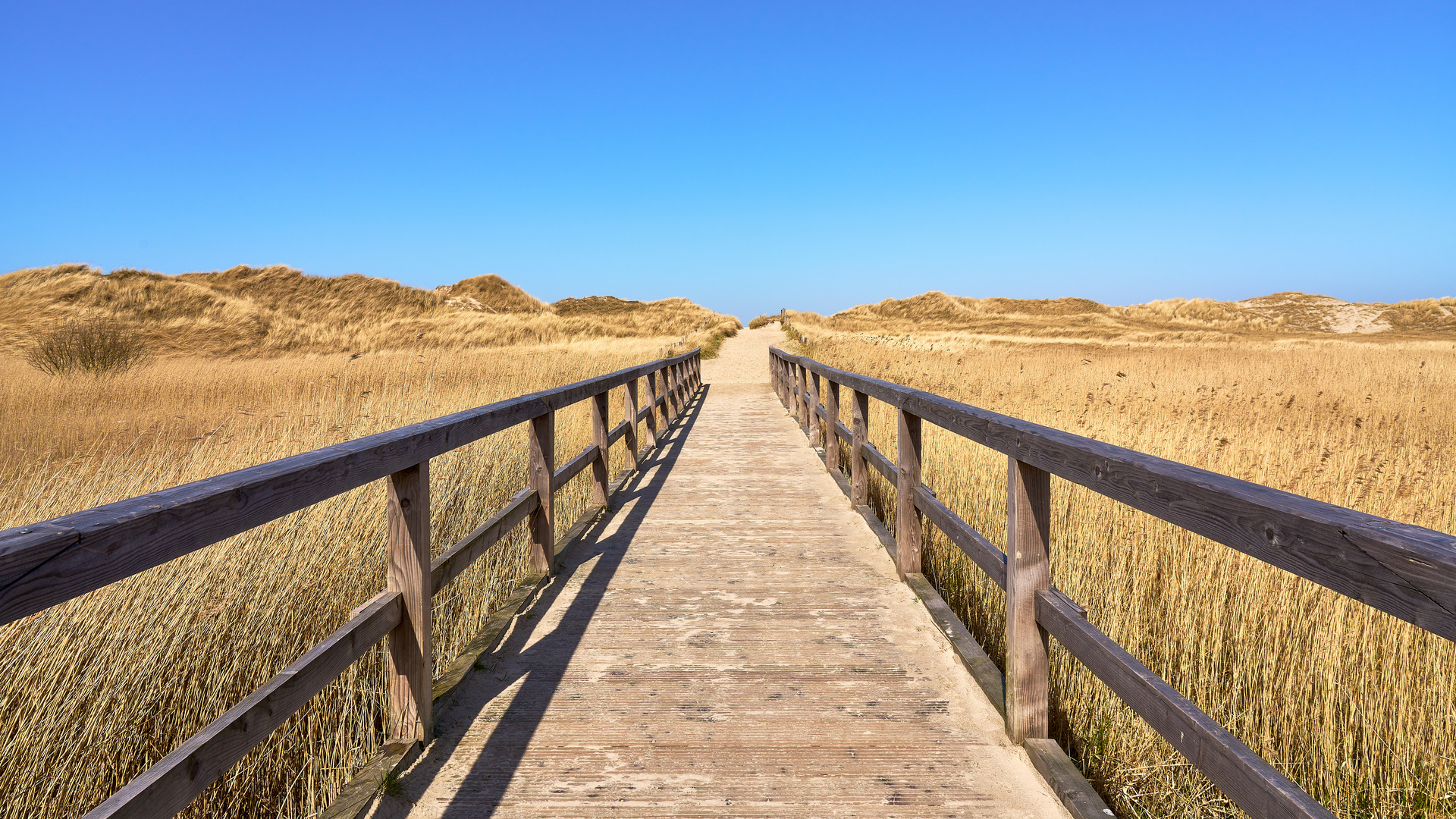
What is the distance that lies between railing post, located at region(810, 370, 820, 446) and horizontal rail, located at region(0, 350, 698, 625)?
6571mm

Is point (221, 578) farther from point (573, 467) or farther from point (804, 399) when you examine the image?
point (804, 399)

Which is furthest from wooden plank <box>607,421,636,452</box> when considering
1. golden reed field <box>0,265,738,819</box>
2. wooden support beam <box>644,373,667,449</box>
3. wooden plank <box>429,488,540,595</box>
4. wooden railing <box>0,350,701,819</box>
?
wooden railing <box>0,350,701,819</box>

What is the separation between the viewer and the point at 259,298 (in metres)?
41.9

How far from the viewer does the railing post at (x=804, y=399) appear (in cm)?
990

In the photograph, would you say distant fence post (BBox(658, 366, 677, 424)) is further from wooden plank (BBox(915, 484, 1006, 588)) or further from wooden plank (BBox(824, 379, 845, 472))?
wooden plank (BBox(915, 484, 1006, 588))

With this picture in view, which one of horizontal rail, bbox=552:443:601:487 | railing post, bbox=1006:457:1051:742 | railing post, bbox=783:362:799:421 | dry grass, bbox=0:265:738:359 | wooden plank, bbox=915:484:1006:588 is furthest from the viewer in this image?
dry grass, bbox=0:265:738:359

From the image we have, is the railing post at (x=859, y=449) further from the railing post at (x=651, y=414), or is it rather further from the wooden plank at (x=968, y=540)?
the railing post at (x=651, y=414)

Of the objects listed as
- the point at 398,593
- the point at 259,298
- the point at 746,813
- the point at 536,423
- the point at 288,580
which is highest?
the point at 259,298

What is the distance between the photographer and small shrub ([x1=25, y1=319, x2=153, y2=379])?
1522 centimetres

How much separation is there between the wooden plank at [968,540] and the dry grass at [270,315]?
22826 millimetres

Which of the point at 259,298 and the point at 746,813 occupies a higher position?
the point at 259,298

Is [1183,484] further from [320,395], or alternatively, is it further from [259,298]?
[259,298]

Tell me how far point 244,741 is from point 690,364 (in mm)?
14824

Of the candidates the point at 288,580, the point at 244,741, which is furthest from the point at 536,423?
the point at 244,741
